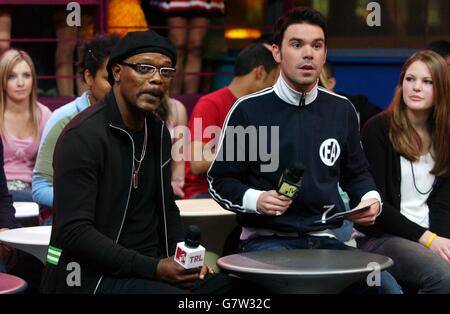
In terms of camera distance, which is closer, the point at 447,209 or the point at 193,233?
the point at 193,233

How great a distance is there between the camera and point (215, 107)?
743cm

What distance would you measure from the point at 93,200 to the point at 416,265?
6.43 feet

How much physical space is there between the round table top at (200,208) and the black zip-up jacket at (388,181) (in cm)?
79

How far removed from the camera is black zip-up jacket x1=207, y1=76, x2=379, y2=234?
5.38 metres

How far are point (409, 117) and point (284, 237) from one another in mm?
1291

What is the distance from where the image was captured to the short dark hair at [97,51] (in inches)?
255

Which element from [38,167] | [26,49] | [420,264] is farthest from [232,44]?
[420,264]

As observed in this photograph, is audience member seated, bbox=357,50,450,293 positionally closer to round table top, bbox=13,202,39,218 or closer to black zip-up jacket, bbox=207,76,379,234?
black zip-up jacket, bbox=207,76,379,234

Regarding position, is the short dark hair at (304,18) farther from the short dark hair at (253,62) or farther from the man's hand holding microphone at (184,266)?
the short dark hair at (253,62)

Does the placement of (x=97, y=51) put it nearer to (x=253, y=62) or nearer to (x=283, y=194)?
(x=253, y=62)

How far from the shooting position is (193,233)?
14.4 ft

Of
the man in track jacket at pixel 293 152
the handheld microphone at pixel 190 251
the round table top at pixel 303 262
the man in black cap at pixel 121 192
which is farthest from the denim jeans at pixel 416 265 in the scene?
the handheld microphone at pixel 190 251

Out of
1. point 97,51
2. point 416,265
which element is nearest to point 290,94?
point 416,265
